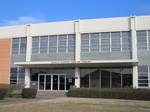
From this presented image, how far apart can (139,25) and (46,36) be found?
520 inches

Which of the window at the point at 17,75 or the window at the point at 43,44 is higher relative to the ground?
the window at the point at 43,44

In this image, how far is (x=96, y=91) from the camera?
115ft

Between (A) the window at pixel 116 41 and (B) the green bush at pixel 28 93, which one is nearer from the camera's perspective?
(B) the green bush at pixel 28 93

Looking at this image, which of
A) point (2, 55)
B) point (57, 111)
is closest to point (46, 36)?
point (2, 55)

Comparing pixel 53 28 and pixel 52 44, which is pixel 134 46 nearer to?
pixel 52 44

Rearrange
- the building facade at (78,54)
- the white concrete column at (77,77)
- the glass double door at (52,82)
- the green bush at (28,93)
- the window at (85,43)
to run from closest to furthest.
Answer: the green bush at (28,93) → the building facade at (78,54) → the window at (85,43) → the white concrete column at (77,77) → the glass double door at (52,82)

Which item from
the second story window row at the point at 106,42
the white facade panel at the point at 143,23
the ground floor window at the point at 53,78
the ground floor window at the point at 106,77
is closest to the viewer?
the white facade panel at the point at 143,23

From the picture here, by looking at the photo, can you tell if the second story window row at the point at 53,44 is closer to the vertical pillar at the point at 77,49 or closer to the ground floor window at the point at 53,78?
the vertical pillar at the point at 77,49

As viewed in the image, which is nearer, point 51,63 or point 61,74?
point 51,63

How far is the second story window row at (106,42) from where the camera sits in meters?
40.3

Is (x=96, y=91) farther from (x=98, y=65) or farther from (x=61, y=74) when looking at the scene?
(x=61, y=74)

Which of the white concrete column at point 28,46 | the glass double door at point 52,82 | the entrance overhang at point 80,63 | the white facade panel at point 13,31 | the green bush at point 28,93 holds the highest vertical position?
the white facade panel at point 13,31

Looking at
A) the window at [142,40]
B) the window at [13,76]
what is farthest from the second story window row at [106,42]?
the window at [13,76]

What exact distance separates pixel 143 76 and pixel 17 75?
18.1 meters
